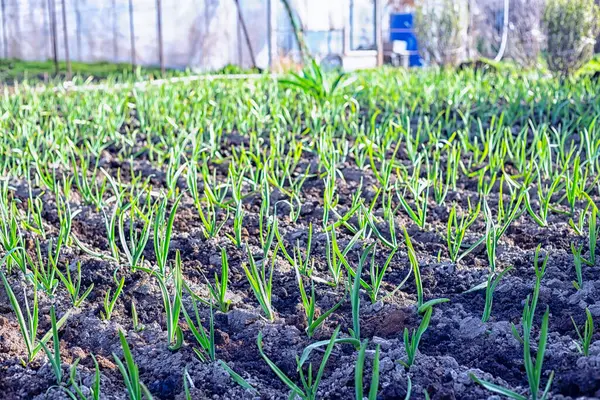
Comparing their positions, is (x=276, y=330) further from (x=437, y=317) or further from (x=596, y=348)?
(x=596, y=348)

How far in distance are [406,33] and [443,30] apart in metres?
6.05

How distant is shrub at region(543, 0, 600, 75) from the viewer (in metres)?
5.97

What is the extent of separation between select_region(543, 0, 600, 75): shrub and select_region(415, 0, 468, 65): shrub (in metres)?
2.50

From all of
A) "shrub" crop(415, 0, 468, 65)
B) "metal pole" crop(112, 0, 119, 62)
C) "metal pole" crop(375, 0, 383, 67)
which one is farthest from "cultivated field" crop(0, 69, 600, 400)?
"metal pole" crop(112, 0, 119, 62)

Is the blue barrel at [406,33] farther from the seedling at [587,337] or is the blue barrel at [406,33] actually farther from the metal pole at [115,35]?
the seedling at [587,337]

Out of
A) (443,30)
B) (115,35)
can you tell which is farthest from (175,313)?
(115,35)

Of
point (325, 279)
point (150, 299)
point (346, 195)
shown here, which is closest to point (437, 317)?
point (325, 279)

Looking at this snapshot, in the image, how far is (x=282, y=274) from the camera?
5.18 ft

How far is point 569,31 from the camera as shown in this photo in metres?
6.05

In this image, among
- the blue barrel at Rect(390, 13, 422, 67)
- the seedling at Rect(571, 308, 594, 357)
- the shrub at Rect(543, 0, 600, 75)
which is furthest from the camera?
the blue barrel at Rect(390, 13, 422, 67)

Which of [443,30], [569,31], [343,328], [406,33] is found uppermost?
[406,33]

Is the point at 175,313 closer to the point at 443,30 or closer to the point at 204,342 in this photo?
the point at 204,342

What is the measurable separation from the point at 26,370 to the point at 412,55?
14.3 meters

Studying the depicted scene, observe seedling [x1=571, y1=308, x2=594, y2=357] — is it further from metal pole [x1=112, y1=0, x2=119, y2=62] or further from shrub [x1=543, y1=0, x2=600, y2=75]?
metal pole [x1=112, y1=0, x2=119, y2=62]
